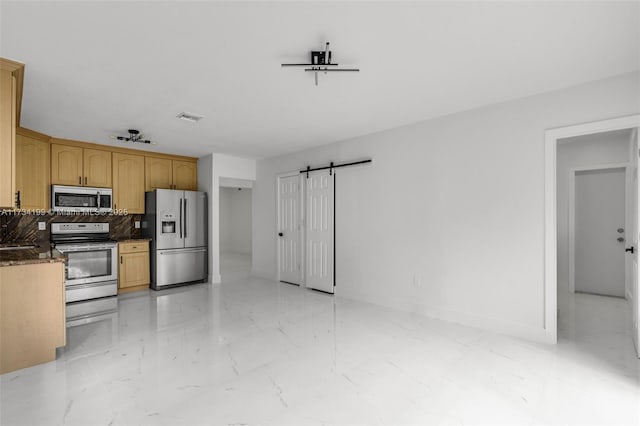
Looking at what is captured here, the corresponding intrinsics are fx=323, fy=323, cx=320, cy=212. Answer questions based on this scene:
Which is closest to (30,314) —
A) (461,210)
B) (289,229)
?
(289,229)

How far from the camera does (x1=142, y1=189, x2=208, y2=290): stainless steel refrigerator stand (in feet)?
17.7

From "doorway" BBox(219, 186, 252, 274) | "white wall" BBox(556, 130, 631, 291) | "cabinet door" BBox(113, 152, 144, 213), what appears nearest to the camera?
"white wall" BBox(556, 130, 631, 291)

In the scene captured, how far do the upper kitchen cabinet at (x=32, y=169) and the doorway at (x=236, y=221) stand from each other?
19.4 feet

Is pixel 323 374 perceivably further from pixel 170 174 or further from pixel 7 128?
pixel 170 174

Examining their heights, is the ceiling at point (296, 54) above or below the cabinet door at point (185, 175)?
above

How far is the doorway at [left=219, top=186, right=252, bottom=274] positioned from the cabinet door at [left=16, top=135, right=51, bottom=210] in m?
5.91

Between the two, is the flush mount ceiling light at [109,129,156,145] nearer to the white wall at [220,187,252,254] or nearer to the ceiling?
the ceiling

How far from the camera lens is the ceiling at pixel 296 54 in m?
1.86

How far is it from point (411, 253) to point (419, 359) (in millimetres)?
1564

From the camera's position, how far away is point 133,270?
208 inches

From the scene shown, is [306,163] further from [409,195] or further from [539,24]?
[539,24]

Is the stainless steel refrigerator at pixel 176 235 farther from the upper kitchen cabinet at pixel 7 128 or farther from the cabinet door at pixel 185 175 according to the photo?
the upper kitchen cabinet at pixel 7 128

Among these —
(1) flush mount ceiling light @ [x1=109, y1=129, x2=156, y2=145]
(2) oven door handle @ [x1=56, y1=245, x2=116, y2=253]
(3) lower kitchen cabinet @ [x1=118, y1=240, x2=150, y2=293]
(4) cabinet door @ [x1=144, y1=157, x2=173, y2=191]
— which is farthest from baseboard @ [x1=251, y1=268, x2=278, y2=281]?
(1) flush mount ceiling light @ [x1=109, y1=129, x2=156, y2=145]

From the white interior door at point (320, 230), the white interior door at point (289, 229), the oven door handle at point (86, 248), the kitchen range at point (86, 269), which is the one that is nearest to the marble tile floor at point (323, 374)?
the kitchen range at point (86, 269)
